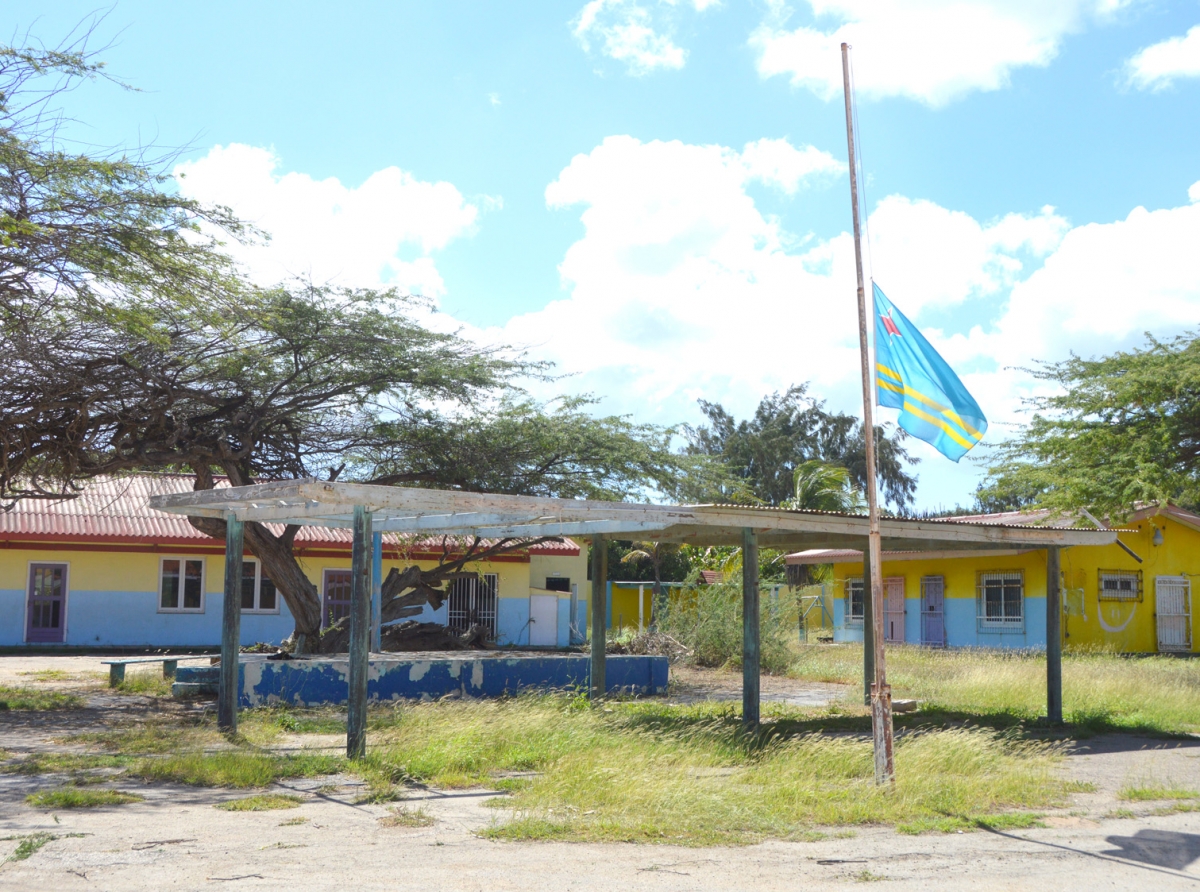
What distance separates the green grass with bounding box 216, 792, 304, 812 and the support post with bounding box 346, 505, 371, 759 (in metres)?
1.56

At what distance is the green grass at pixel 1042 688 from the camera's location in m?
15.0

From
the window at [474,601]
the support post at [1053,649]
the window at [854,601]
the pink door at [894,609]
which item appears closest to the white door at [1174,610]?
the pink door at [894,609]

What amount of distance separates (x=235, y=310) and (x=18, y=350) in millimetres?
2561

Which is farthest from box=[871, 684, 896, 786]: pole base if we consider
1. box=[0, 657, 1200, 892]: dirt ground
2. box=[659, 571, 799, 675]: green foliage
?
box=[659, 571, 799, 675]: green foliage

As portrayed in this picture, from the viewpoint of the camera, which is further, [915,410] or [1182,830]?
[915,410]

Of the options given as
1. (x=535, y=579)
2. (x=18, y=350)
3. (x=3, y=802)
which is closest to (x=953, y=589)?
(x=535, y=579)

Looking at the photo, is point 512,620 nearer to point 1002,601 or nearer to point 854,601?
point 854,601

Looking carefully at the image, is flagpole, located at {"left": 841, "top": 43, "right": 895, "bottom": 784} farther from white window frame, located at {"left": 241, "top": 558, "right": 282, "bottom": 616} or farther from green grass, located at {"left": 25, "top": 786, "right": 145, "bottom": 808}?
white window frame, located at {"left": 241, "top": 558, "right": 282, "bottom": 616}

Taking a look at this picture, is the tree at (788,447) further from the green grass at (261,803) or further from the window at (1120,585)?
the green grass at (261,803)

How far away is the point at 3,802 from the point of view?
27.3 ft

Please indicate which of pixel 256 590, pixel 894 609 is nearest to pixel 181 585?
pixel 256 590

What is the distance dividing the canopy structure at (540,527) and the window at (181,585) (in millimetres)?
16063

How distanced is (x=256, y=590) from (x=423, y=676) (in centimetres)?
1500

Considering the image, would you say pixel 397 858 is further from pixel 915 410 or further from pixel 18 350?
pixel 18 350
